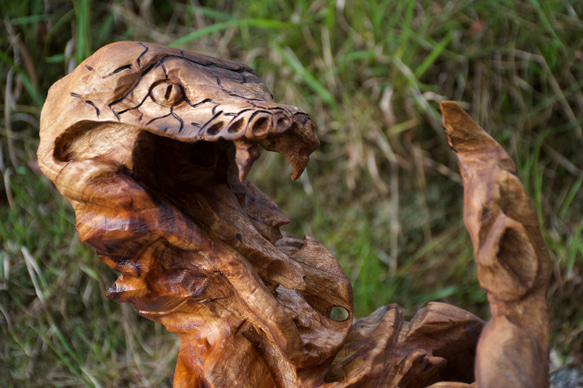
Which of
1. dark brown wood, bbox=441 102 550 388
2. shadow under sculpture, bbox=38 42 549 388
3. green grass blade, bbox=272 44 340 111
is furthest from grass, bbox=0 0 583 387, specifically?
dark brown wood, bbox=441 102 550 388

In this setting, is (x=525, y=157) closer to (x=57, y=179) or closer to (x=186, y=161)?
(x=186, y=161)

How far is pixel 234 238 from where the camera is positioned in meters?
0.81

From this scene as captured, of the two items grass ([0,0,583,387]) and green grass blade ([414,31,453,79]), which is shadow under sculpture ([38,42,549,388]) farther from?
green grass blade ([414,31,453,79])

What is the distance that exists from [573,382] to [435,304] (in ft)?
1.79

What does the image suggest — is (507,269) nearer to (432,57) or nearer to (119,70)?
(119,70)

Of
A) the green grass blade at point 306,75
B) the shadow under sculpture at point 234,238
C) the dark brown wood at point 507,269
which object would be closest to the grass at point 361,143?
the green grass blade at point 306,75

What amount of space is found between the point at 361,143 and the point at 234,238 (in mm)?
956

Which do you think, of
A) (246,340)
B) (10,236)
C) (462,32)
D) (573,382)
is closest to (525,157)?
(462,32)

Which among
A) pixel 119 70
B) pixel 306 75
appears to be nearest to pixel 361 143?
pixel 306 75

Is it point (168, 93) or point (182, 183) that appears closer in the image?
point (168, 93)

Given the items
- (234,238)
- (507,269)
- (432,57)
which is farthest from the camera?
(432,57)

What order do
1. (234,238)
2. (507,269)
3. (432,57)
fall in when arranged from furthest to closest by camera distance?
1. (432,57)
2. (234,238)
3. (507,269)

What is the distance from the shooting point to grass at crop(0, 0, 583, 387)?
159cm

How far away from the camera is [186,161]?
0.82 m
